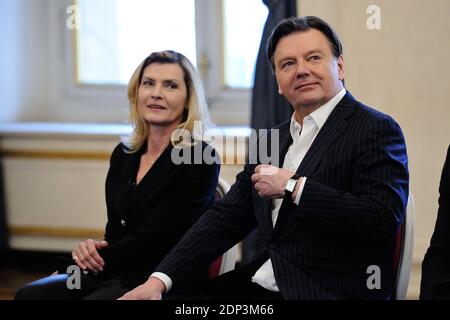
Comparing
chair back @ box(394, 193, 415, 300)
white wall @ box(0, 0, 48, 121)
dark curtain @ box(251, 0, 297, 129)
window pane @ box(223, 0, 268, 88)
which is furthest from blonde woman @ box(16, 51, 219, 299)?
white wall @ box(0, 0, 48, 121)

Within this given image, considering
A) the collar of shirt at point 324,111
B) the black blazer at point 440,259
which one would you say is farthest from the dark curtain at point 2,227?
the black blazer at point 440,259

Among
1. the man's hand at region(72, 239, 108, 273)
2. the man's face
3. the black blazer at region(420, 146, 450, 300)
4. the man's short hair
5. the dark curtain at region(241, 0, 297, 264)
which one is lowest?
the man's hand at region(72, 239, 108, 273)

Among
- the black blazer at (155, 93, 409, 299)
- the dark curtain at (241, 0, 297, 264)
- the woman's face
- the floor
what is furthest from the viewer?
the floor

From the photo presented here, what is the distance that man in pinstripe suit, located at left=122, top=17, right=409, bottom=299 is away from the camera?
6.59 ft

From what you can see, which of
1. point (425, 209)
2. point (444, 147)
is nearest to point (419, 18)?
point (444, 147)

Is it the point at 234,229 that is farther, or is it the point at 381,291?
the point at 234,229

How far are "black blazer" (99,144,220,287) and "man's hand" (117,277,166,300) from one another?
0.28m

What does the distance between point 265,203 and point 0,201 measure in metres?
3.10

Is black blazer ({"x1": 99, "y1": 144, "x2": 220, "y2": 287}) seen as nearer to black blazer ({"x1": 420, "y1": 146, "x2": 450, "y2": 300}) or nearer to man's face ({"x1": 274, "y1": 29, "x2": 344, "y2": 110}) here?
man's face ({"x1": 274, "y1": 29, "x2": 344, "y2": 110})

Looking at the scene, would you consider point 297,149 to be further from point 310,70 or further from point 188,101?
point 188,101

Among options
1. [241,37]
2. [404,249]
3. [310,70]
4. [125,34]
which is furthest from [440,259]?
[125,34]

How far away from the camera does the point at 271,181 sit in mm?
2076

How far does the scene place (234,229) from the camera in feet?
7.77
